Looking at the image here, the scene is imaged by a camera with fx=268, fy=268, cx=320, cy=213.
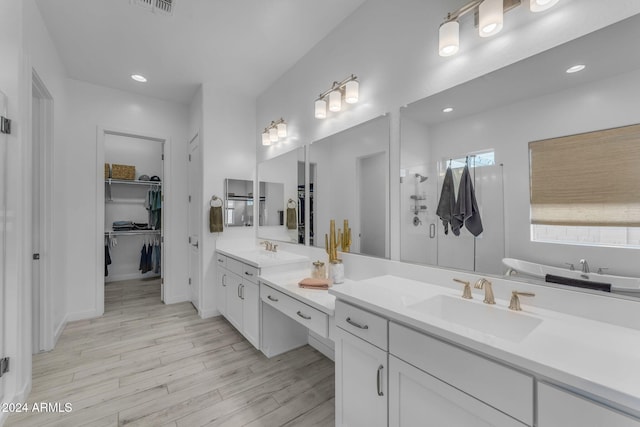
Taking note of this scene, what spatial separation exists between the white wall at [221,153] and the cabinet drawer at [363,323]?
2449mm

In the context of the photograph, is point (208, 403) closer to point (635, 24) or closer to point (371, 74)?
point (371, 74)

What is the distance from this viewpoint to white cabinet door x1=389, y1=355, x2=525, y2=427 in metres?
0.89

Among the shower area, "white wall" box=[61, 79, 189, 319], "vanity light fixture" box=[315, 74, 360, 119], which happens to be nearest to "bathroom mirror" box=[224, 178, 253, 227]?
"white wall" box=[61, 79, 189, 319]

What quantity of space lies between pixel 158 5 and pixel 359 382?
3.00 meters

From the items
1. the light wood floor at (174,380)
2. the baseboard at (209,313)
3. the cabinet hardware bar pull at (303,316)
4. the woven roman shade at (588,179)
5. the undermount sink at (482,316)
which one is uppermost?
the woven roman shade at (588,179)

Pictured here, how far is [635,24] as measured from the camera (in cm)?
101

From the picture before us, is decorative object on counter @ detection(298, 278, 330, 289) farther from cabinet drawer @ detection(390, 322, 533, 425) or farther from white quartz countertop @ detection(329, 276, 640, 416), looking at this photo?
cabinet drawer @ detection(390, 322, 533, 425)

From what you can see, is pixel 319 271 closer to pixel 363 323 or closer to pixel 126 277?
pixel 363 323

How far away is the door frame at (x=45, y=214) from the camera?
8.24ft

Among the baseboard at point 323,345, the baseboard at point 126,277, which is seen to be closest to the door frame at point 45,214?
the baseboard at point 323,345

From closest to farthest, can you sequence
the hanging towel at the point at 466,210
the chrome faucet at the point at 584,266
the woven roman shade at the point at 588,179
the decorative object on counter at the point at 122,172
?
the woven roman shade at the point at 588,179 < the chrome faucet at the point at 584,266 < the hanging towel at the point at 466,210 < the decorative object on counter at the point at 122,172

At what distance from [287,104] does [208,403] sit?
112 inches

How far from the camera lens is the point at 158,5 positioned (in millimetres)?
2127

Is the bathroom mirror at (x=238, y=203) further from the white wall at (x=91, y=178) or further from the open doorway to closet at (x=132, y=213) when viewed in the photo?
the open doorway to closet at (x=132, y=213)
